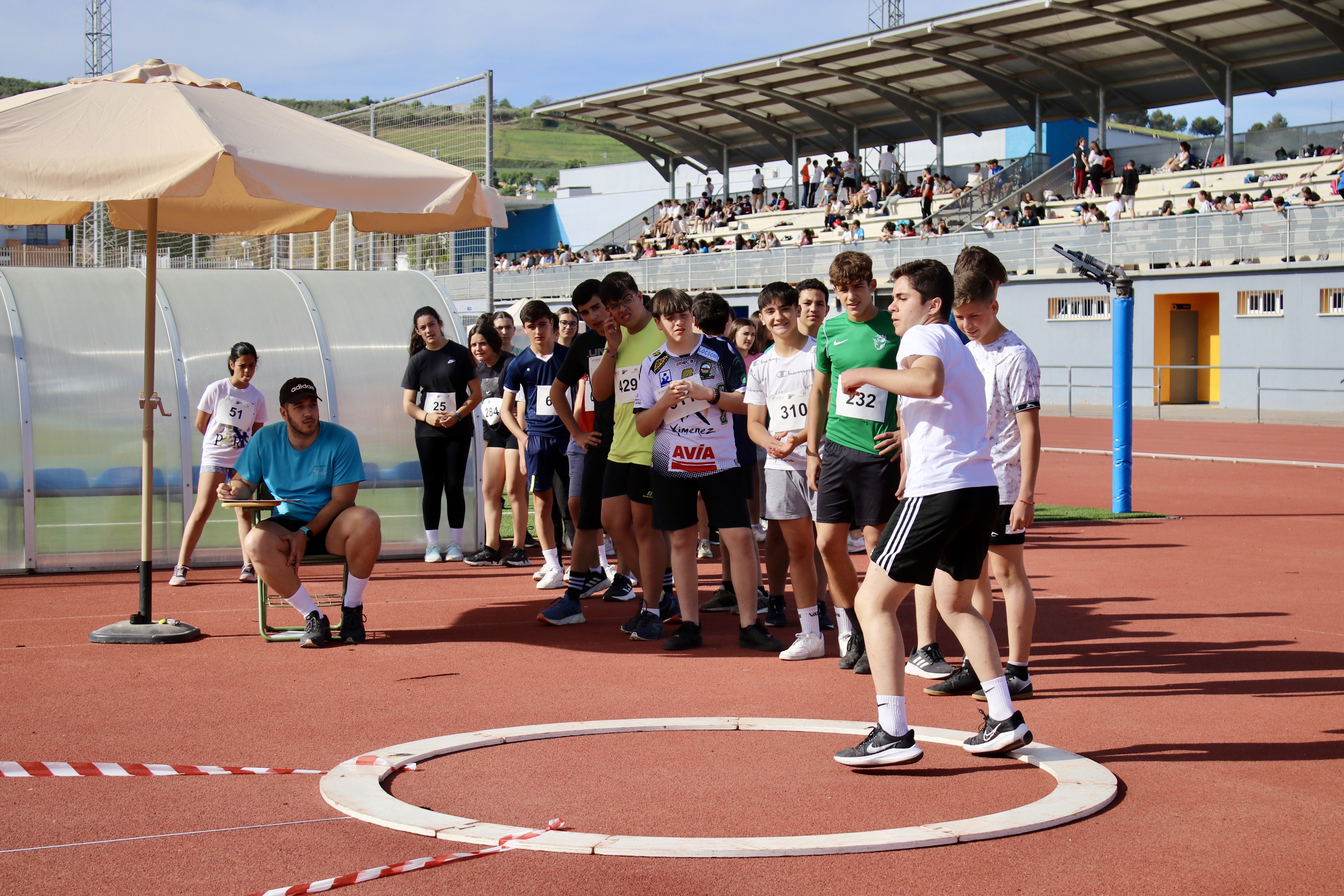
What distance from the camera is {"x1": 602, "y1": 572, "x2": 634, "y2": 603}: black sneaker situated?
9.84m

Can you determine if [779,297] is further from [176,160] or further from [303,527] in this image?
[176,160]

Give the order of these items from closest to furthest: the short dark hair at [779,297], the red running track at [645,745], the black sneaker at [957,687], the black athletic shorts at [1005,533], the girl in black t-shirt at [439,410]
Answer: the red running track at [645,745], the black athletic shorts at [1005,533], the black sneaker at [957,687], the short dark hair at [779,297], the girl in black t-shirt at [439,410]

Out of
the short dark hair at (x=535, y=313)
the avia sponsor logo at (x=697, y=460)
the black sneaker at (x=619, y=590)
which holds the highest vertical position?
the short dark hair at (x=535, y=313)

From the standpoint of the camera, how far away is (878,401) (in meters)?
6.89

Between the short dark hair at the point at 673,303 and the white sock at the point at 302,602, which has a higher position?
the short dark hair at the point at 673,303

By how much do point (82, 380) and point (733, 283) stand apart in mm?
29863

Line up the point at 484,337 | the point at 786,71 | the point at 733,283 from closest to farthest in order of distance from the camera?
1. the point at 484,337
2. the point at 733,283
3. the point at 786,71

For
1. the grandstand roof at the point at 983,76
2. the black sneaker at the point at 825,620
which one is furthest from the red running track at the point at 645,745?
the grandstand roof at the point at 983,76

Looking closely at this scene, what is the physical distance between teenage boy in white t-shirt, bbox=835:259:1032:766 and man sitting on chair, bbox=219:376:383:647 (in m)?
3.83

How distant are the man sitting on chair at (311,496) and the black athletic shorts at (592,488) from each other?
4.94ft

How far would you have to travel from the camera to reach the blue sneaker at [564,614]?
8.69 metres

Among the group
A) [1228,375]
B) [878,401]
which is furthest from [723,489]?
[1228,375]

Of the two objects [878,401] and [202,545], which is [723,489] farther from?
[202,545]

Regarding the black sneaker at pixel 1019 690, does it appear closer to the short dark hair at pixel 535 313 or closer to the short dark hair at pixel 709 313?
the short dark hair at pixel 709 313
